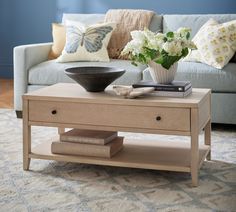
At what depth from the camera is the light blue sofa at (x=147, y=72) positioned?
318cm

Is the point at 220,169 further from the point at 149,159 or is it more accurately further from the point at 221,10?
the point at 221,10

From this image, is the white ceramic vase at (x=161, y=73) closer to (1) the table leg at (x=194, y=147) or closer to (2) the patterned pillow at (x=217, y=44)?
(1) the table leg at (x=194, y=147)

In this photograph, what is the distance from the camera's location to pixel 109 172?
2422 millimetres

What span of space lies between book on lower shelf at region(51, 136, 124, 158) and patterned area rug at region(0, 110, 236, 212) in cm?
10

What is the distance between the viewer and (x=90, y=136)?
241cm

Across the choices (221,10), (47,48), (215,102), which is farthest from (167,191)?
(221,10)

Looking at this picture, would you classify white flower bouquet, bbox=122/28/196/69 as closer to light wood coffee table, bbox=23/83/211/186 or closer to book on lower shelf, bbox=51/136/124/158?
light wood coffee table, bbox=23/83/211/186

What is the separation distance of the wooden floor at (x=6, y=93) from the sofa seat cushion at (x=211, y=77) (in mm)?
1627

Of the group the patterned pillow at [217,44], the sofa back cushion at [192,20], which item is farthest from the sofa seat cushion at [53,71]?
the sofa back cushion at [192,20]

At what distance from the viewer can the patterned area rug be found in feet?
6.51

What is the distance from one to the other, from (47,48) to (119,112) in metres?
1.84

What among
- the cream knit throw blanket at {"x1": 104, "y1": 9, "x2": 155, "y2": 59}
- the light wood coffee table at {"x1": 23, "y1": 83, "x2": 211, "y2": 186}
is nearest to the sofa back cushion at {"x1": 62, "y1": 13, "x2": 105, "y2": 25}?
the cream knit throw blanket at {"x1": 104, "y1": 9, "x2": 155, "y2": 59}

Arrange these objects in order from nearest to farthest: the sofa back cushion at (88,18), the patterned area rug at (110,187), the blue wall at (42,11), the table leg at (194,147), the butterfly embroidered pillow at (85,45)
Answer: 1. the patterned area rug at (110,187)
2. the table leg at (194,147)
3. the butterfly embroidered pillow at (85,45)
4. the sofa back cushion at (88,18)
5. the blue wall at (42,11)

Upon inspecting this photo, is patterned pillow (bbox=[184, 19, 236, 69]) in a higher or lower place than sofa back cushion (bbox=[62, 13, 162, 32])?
lower
